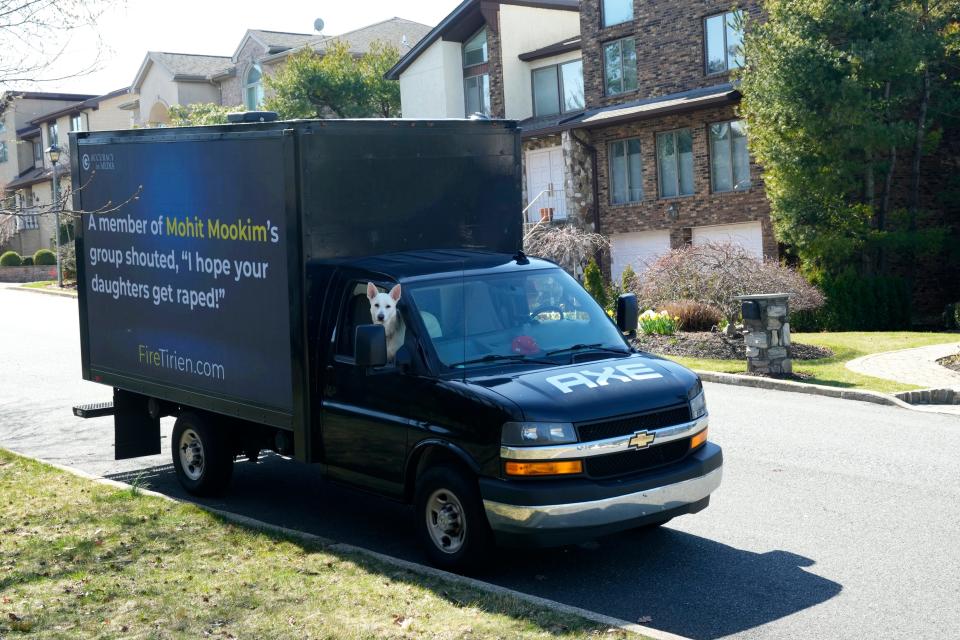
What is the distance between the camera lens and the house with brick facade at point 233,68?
52438 millimetres

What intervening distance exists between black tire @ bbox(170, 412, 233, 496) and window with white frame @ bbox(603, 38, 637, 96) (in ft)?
89.2

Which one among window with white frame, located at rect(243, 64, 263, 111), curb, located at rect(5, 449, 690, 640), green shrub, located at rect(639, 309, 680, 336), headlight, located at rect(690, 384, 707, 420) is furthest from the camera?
window with white frame, located at rect(243, 64, 263, 111)

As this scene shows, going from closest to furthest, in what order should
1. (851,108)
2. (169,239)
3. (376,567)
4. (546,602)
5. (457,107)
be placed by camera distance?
(546,602), (376,567), (169,239), (851,108), (457,107)

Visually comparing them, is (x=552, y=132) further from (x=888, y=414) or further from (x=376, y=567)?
(x=376, y=567)

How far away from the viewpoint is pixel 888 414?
13.5m

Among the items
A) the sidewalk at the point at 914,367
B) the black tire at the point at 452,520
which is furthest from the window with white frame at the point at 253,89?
the black tire at the point at 452,520

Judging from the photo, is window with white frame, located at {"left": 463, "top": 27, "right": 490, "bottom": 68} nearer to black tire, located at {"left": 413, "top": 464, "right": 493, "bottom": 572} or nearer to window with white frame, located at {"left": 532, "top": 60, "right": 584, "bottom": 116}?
window with white frame, located at {"left": 532, "top": 60, "right": 584, "bottom": 116}

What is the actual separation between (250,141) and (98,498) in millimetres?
3369

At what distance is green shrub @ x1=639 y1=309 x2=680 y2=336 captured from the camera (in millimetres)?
20469

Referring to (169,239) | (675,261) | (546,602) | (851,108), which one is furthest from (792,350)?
(546,602)

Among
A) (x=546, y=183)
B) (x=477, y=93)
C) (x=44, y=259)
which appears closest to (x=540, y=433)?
(x=546, y=183)

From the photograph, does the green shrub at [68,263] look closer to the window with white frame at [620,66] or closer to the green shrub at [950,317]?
the window with white frame at [620,66]

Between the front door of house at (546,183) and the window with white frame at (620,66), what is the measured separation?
273 centimetres

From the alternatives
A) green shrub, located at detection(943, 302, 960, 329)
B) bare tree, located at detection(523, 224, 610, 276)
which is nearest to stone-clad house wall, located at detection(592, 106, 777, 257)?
bare tree, located at detection(523, 224, 610, 276)
